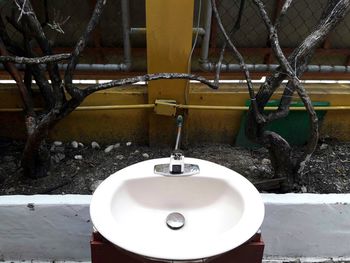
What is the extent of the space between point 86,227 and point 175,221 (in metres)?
0.56

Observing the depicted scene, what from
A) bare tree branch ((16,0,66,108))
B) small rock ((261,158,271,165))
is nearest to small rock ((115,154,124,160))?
bare tree branch ((16,0,66,108))

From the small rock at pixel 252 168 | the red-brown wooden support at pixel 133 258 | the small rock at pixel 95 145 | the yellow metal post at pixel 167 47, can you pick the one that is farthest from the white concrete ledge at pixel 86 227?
the yellow metal post at pixel 167 47

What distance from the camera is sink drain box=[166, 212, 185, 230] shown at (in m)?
1.35

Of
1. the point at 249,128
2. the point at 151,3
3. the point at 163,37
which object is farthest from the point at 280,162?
the point at 151,3

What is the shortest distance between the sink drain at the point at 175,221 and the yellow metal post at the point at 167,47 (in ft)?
2.72

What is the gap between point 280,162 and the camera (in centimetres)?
184

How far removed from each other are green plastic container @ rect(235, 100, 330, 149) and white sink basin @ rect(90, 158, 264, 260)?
824 mm

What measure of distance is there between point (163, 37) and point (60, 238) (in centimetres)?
115

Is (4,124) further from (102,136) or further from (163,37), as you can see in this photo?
(163,37)

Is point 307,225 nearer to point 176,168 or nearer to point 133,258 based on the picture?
point 176,168

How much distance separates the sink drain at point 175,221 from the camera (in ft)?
4.43

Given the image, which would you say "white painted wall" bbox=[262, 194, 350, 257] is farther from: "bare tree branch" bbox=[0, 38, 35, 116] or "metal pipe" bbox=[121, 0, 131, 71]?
"bare tree branch" bbox=[0, 38, 35, 116]

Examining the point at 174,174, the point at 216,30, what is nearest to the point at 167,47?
the point at 216,30

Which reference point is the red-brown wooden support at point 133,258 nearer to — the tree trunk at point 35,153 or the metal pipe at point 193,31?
the tree trunk at point 35,153
